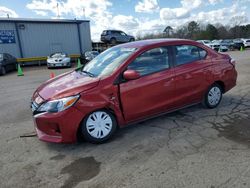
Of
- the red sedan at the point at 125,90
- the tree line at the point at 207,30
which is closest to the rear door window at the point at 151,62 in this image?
the red sedan at the point at 125,90

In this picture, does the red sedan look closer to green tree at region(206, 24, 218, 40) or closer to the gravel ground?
the gravel ground

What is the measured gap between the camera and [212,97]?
4.98m

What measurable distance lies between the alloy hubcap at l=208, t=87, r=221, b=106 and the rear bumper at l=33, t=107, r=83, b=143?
10.1 ft

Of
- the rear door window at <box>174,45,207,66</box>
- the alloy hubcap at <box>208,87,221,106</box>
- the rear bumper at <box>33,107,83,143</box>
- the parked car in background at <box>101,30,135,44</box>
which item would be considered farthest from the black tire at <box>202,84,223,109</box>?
the parked car in background at <box>101,30,135,44</box>

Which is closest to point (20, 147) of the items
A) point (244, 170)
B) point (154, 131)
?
point (154, 131)

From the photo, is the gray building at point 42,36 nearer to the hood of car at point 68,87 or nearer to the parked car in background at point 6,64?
the parked car in background at point 6,64

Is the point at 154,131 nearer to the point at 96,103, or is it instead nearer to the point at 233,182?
the point at 96,103

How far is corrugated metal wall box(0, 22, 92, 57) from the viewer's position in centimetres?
2238

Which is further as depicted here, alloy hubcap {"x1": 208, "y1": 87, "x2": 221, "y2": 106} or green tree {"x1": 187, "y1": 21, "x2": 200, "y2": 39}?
green tree {"x1": 187, "y1": 21, "x2": 200, "y2": 39}

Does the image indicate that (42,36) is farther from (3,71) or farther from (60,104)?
(60,104)

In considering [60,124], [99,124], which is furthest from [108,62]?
[60,124]

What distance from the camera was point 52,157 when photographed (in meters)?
A: 3.29

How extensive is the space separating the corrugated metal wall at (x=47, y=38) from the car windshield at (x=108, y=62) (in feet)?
69.1

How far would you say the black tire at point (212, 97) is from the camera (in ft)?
16.1
